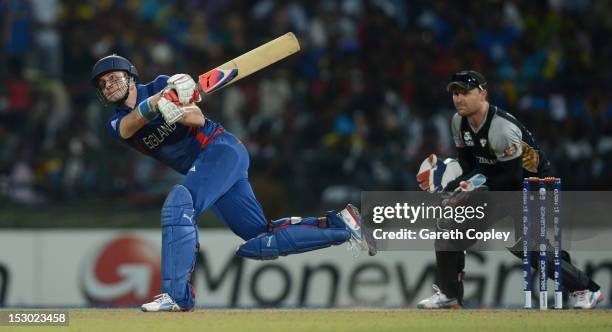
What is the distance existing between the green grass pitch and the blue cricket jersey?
1014mm

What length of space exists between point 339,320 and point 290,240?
74 centimetres

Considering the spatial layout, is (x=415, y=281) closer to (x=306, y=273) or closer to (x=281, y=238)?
(x=306, y=273)

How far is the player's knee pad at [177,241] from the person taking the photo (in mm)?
7816

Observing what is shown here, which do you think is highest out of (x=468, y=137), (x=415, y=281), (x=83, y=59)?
(x=83, y=59)

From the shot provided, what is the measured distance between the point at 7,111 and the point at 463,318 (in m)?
6.65

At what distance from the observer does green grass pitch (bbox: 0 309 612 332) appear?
24.0 ft

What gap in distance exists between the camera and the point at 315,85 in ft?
44.5

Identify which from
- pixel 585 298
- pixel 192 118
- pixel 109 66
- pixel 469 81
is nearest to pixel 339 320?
pixel 192 118

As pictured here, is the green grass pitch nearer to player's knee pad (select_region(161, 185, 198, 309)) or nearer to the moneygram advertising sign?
player's knee pad (select_region(161, 185, 198, 309))

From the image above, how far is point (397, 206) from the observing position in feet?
36.4

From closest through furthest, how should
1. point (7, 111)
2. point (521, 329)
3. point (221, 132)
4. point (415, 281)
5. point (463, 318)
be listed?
point (521, 329) → point (463, 318) → point (221, 132) → point (415, 281) → point (7, 111)

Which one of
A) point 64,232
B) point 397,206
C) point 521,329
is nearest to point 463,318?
point 521,329

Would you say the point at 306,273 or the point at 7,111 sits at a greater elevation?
the point at 7,111

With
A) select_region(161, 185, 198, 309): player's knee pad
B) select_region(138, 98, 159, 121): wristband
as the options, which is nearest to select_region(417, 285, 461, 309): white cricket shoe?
select_region(161, 185, 198, 309): player's knee pad
